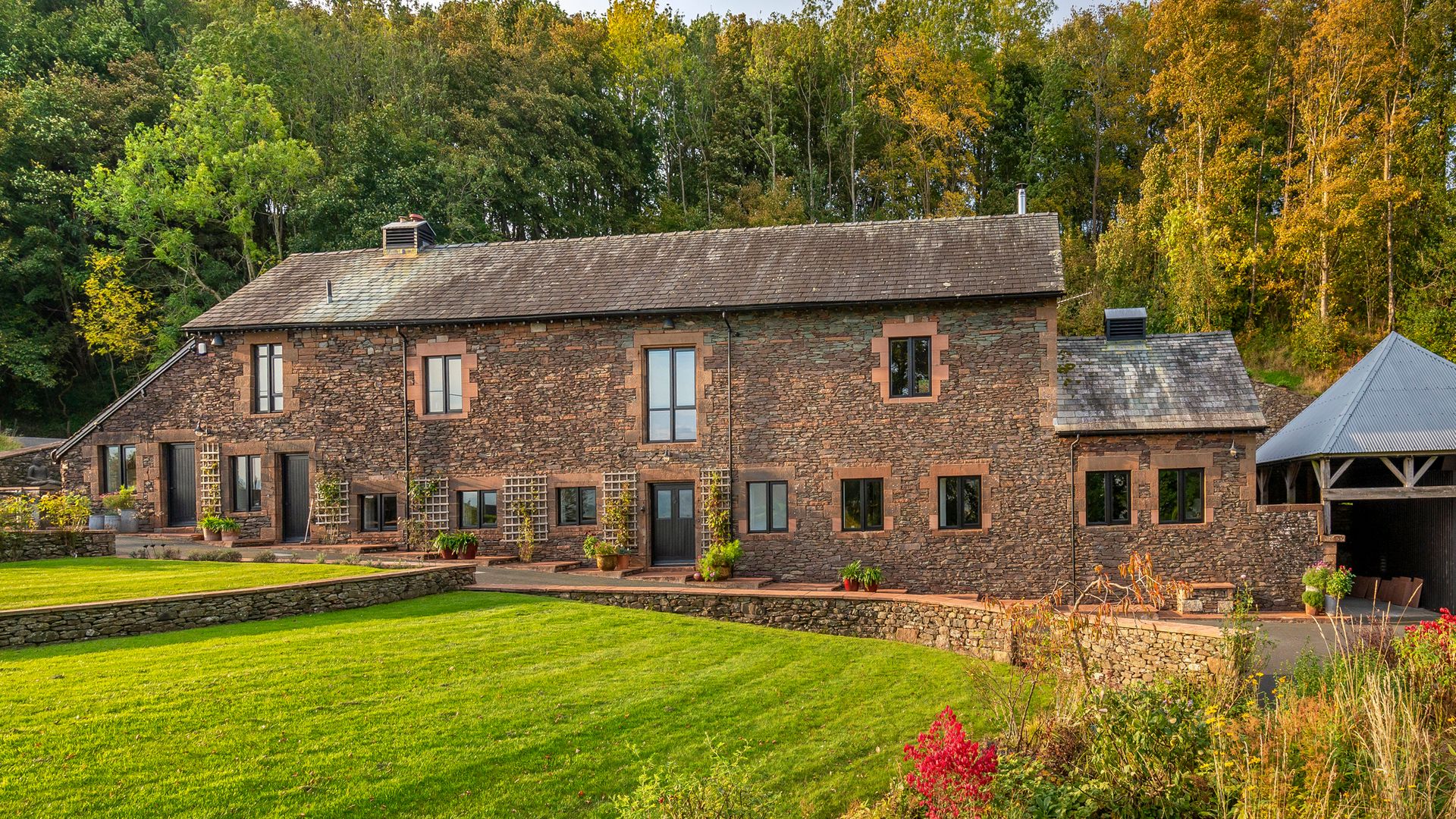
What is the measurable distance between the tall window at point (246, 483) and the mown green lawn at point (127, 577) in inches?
150

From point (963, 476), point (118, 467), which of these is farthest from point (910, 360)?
point (118, 467)

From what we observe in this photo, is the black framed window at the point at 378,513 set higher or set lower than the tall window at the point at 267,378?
lower

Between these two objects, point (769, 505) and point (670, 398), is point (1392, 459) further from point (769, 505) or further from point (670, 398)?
point (670, 398)

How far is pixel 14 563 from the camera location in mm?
16562

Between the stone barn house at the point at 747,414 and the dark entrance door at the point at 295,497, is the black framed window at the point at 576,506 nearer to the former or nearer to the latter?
the stone barn house at the point at 747,414

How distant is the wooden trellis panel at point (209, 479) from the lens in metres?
21.5

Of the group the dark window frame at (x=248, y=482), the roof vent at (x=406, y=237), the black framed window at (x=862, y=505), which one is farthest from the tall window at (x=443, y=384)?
the black framed window at (x=862, y=505)

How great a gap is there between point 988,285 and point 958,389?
7.47 feet

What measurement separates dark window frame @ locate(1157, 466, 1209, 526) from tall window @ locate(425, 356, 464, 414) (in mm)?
15633

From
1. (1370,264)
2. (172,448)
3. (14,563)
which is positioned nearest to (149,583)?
(14,563)

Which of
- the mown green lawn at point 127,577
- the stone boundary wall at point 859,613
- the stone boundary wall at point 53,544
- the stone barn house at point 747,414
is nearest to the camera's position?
the mown green lawn at point 127,577

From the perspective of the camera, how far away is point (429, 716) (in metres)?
9.02

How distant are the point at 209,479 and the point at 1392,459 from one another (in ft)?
89.5

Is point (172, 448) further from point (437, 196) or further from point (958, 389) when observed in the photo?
point (958, 389)
